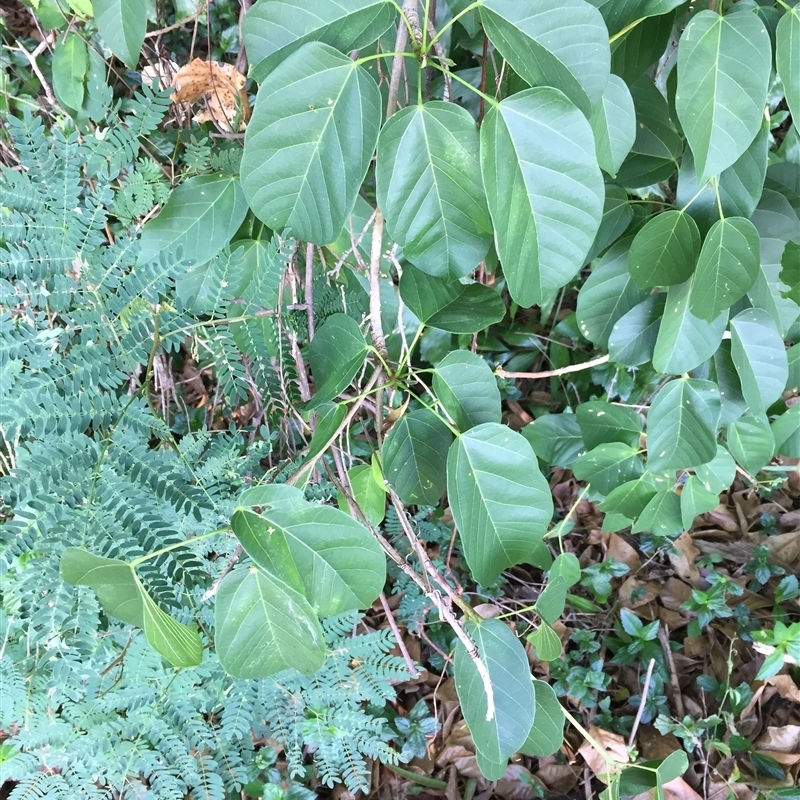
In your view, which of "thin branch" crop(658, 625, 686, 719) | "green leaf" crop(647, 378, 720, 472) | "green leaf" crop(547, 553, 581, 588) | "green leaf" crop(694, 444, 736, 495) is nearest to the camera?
"green leaf" crop(647, 378, 720, 472)

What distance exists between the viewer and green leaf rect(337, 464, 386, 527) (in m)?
0.70

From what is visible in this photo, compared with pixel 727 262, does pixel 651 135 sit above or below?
above

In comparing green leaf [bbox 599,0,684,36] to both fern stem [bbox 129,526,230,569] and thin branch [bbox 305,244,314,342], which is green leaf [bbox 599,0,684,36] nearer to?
thin branch [bbox 305,244,314,342]

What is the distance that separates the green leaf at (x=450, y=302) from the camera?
0.66 m

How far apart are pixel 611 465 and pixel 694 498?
0.16 metres

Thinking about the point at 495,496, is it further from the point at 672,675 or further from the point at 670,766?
the point at 672,675

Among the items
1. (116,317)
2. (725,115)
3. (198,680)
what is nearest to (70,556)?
(116,317)

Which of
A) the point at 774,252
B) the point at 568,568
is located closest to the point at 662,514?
the point at 568,568

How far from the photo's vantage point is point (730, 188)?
651mm

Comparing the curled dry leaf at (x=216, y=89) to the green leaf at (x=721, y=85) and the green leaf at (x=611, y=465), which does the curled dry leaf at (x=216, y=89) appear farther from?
the green leaf at (x=611, y=465)

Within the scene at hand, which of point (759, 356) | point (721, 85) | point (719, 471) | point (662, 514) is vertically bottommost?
point (662, 514)

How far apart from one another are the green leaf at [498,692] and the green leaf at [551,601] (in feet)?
0.36

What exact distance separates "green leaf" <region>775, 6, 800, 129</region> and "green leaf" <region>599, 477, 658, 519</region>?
620 millimetres

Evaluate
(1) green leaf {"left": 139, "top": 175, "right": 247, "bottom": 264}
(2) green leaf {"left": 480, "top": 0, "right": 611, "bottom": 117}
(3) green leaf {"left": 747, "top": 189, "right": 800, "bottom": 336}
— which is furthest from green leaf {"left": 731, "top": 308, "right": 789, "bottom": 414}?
(1) green leaf {"left": 139, "top": 175, "right": 247, "bottom": 264}
